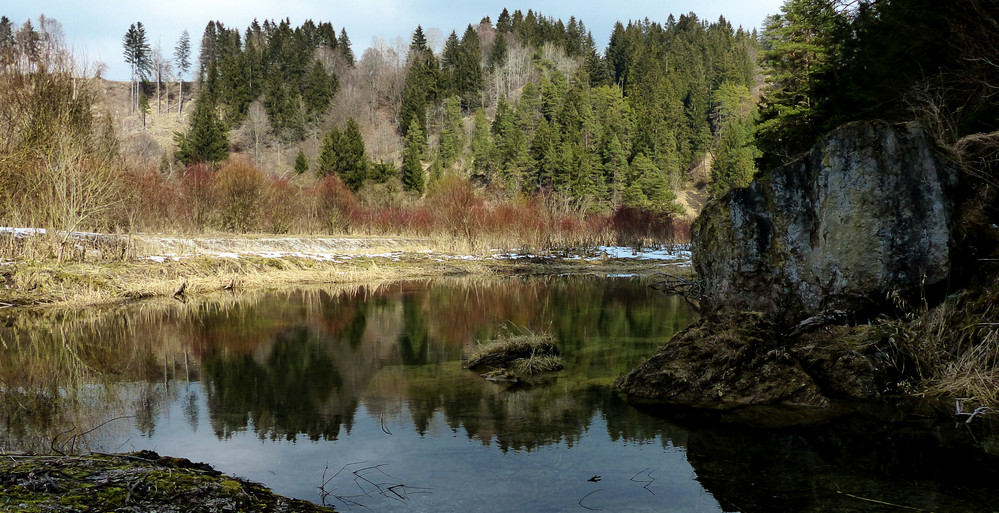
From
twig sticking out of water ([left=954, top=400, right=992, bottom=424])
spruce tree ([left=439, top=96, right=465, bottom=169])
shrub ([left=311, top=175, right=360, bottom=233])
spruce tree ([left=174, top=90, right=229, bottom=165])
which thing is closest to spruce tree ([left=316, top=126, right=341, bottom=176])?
spruce tree ([left=174, top=90, right=229, bottom=165])

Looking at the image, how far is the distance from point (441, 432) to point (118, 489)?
11.0 ft

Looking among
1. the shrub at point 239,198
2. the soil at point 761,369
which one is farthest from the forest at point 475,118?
the soil at point 761,369

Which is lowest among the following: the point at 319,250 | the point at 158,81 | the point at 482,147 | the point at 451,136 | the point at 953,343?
the point at 953,343

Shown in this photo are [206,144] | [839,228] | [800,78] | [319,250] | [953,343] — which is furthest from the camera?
[206,144]

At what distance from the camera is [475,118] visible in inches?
3305

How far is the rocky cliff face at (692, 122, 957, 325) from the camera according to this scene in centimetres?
838

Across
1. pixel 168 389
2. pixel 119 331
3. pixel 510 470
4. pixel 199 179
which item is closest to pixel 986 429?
pixel 510 470

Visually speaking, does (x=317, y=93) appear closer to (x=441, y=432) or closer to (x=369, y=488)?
(x=441, y=432)

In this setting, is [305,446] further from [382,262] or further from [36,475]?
[382,262]

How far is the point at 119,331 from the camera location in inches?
505

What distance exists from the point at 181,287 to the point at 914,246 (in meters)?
16.7

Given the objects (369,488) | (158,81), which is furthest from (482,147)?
(369,488)

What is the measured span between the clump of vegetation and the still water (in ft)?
1.18

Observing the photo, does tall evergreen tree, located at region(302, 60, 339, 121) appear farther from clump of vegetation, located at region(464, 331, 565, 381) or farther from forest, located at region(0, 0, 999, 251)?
clump of vegetation, located at region(464, 331, 565, 381)
